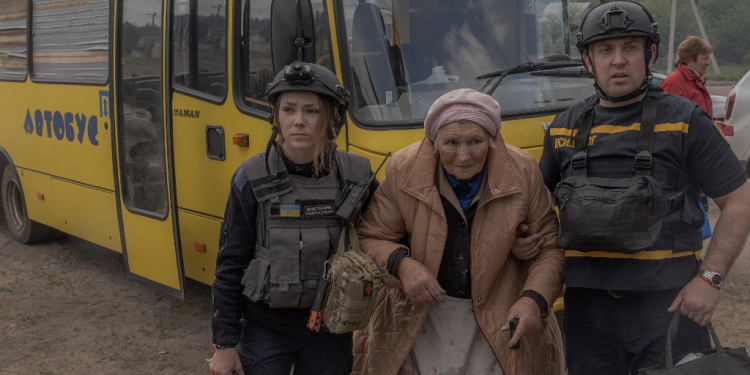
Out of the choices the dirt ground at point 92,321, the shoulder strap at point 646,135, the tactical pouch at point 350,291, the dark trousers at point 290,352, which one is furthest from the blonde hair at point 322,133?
the dirt ground at point 92,321

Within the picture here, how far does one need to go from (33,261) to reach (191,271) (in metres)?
2.70

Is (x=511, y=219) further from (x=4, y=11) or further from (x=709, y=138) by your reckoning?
(x=4, y=11)

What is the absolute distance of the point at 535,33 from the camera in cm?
493

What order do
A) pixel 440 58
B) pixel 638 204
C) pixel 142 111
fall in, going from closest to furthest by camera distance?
pixel 638 204, pixel 440 58, pixel 142 111

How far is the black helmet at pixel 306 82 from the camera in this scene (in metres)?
2.71

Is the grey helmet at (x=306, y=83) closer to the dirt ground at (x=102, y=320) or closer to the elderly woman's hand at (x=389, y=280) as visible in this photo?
the elderly woman's hand at (x=389, y=280)

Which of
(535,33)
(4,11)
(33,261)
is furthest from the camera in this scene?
(4,11)

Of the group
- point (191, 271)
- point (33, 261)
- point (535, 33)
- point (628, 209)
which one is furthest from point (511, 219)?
point (33, 261)

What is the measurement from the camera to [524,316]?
2617 millimetres

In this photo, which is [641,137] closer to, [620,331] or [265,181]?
[620,331]

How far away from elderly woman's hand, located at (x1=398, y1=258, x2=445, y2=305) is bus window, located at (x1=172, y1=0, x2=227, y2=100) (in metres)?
2.75

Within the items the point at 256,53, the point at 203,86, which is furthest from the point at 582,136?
the point at 203,86

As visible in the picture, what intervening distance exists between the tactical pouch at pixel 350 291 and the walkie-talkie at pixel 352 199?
13 centimetres

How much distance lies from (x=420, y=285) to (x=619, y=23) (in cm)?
108
